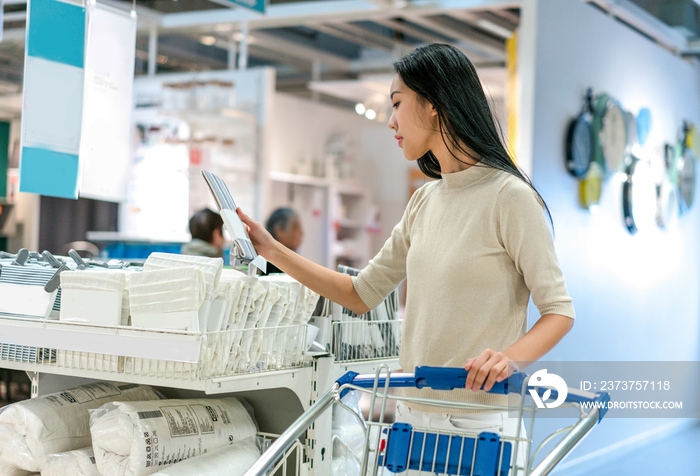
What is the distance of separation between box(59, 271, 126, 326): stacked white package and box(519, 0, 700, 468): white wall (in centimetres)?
325

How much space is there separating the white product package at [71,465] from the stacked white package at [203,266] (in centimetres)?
53

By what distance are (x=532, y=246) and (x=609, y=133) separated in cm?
→ 409

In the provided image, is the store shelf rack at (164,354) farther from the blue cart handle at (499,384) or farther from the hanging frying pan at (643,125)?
the hanging frying pan at (643,125)

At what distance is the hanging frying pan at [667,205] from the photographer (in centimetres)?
651

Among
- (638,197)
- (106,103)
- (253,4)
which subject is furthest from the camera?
(638,197)

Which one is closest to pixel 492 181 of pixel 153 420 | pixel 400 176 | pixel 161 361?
pixel 161 361

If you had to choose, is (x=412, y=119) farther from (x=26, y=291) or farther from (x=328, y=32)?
(x=328, y=32)

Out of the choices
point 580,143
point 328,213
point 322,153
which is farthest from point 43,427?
point 322,153

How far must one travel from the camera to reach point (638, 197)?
612 centimetres

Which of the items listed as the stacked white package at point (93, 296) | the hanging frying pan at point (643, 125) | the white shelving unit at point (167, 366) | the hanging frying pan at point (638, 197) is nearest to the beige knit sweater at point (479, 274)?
the white shelving unit at point (167, 366)

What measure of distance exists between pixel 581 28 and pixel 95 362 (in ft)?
13.9

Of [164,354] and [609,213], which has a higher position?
[609,213]

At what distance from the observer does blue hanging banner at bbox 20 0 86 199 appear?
265cm

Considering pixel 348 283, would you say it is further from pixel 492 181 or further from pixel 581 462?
pixel 581 462
